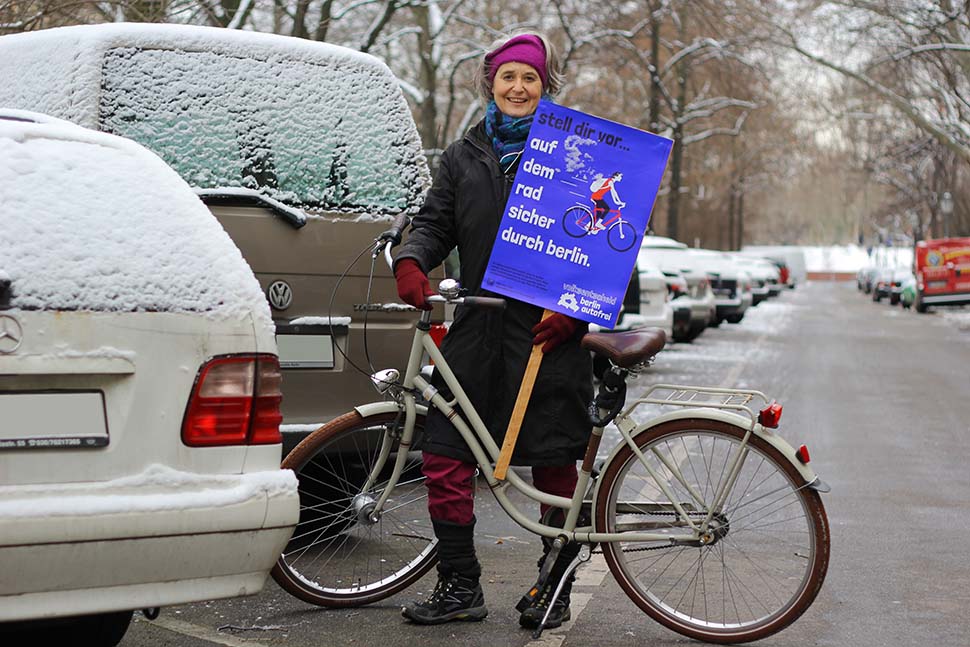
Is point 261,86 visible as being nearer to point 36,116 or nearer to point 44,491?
point 36,116

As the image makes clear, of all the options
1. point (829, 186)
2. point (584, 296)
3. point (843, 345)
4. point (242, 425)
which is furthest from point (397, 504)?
point (829, 186)

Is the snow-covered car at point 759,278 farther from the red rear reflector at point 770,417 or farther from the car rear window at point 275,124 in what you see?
the red rear reflector at point 770,417

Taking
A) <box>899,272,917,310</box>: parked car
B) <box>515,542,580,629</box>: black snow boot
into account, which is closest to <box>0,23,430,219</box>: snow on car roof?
<box>515,542,580,629</box>: black snow boot

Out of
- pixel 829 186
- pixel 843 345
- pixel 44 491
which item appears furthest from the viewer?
pixel 829 186

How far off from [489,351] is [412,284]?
1.06ft

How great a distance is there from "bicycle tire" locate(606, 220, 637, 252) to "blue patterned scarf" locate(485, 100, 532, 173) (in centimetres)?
40

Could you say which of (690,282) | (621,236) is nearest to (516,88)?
(621,236)

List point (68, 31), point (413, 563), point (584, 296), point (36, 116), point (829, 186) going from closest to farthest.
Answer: point (36, 116), point (584, 296), point (413, 563), point (68, 31), point (829, 186)

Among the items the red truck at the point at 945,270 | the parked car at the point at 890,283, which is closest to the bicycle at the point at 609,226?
the red truck at the point at 945,270

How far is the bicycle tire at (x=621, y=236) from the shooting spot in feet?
15.6

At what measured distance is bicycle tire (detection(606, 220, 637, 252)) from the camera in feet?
15.6

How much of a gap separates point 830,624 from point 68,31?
3.68 meters

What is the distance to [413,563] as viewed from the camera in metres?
5.11

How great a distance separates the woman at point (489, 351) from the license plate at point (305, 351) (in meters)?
1.14
